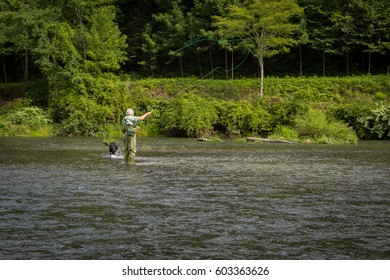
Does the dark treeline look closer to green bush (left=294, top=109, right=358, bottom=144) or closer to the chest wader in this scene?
green bush (left=294, top=109, right=358, bottom=144)

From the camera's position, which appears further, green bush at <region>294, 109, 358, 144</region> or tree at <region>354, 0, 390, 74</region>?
tree at <region>354, 0, 390, 74</region>

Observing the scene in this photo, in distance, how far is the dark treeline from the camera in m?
44.8

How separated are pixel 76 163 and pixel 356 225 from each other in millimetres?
11053

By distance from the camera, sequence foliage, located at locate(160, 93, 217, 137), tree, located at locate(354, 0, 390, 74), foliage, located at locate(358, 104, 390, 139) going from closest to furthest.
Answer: foliage, located at locate(358, 104, 390, 139), foliage, located at locate(160, 93, 217, 137), tree, located at locate(354, 0, 390, 74)

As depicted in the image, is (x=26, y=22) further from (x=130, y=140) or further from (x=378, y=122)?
(x=130, y=140)

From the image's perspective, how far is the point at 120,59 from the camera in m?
46.2

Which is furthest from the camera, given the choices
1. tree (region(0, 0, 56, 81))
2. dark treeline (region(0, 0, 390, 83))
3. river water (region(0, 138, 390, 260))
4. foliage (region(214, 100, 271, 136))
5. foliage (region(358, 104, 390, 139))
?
dark treeline (region(0, 0, 390, 83))

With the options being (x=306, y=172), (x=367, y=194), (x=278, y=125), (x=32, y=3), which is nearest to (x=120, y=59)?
(x=32, y=3)

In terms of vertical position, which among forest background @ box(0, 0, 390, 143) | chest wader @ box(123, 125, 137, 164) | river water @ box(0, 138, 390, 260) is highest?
forest background @ box(0, 0, 390, 143)

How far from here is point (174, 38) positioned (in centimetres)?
5681

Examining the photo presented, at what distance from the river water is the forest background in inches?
676

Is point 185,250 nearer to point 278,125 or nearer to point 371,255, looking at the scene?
point 371,255

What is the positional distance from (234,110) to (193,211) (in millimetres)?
27065

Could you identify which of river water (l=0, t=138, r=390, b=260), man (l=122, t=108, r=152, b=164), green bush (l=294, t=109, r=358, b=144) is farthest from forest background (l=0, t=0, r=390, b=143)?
river water (l=0, t=138, r=390, b=260)
